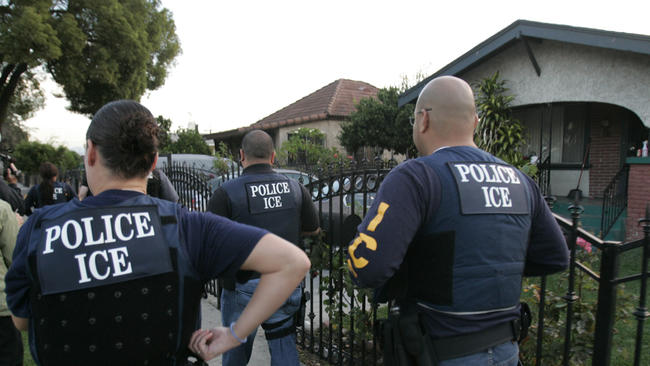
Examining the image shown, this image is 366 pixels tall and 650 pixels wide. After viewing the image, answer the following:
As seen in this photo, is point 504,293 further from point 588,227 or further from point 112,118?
point 588,227

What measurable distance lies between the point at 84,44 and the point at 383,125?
12.3m

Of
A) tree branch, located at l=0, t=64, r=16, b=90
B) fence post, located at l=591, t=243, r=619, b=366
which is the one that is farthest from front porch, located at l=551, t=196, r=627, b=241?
tree branch, located at l=0, t=64, r=16, b=90

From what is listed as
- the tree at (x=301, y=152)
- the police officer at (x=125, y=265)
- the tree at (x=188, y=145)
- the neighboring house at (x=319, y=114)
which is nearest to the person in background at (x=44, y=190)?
the police officer at (x=125, y=265)

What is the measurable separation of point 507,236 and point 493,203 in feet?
0.48

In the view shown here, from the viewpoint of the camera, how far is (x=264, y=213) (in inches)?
112

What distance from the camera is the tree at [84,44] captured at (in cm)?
1329

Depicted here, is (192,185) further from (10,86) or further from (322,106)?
(10,86)

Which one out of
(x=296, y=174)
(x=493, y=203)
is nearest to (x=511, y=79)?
(x=296, y=174)

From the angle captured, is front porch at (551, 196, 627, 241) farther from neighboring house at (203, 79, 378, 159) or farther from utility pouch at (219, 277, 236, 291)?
neighboring house at (203, 79, 378, 159)

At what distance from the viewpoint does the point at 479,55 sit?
26.0 feet

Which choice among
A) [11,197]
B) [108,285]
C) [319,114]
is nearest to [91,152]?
[108,285]

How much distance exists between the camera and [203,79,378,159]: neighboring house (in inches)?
719

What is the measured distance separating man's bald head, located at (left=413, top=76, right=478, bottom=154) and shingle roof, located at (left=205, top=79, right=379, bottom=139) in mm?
16360

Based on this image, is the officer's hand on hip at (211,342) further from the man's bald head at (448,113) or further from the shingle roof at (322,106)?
the shingle roof at (322,106)
